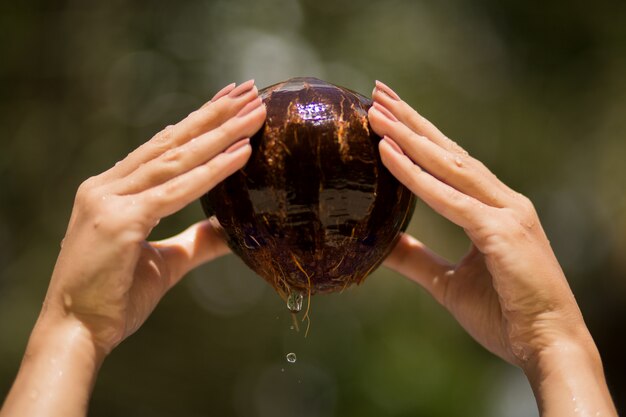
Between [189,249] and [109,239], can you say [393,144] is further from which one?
[189,249]

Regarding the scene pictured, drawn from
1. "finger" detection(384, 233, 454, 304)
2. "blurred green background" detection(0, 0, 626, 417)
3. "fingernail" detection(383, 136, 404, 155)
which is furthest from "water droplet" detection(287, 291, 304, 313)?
"blurred green background" detection(0, 0, 626, 417)

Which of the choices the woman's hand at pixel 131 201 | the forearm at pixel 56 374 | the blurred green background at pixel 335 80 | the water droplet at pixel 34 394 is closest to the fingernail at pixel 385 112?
the woman's hand at pixel 131 201

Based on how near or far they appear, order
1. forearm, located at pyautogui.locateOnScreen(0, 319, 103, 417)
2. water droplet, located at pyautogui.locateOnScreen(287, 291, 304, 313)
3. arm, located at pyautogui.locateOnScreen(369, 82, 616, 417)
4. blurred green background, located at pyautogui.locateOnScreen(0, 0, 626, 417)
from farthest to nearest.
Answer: blurred green background, located at pyautogui.locateOnScreen(0, 0, 626, 417), water droplet, located at pyautogui.locateOnScreen(287, 291, 304, 313), arm, located at pyautogui.locateOnScreen(369, 82, 616, 417), forearm, located at pyautogui.locateOnScreen(0, 319, 103, 417)

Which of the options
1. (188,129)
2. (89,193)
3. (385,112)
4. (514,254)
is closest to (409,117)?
(385,112)

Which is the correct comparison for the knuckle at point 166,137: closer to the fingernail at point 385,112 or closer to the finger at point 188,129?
the finger at point 188,129

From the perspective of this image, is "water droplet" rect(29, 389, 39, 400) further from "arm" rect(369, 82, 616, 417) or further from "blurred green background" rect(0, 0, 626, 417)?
"blurred green background" rect(0, 0, 626, 417)

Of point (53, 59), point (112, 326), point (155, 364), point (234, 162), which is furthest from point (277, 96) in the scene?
point (53, 59)
